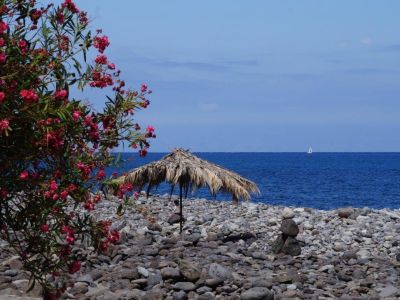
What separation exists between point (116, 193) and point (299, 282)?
890cm

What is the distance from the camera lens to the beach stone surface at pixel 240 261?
16656 millimetres

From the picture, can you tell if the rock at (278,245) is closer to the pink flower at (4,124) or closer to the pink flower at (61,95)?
the pink flower at (61,95)

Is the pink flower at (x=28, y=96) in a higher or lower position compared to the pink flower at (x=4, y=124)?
higher

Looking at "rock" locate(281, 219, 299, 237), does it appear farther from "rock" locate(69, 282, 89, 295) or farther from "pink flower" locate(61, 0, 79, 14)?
"pink flower" locate(61, 0, 79, 14)

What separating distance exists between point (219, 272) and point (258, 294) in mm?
1341

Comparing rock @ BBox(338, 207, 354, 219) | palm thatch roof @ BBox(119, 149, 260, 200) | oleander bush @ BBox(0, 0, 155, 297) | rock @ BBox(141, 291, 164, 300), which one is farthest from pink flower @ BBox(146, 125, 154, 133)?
rock @ BBox(338, 207, 354, 219)

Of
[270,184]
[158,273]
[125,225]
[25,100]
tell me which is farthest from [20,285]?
[270,184]

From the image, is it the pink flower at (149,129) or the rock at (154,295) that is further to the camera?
the rock at (154,295)

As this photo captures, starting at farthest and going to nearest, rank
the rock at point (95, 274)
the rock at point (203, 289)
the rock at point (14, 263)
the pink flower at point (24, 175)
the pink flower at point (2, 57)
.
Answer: the rock at point (14, 263), the rock at point (95, 274), the rock at point (203, 289), the pink flower at point (24, 175), the pink flower at point (2, 57)

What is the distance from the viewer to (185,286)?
54.0ft

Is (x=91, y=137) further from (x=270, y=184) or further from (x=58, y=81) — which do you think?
(x=270, y=184)

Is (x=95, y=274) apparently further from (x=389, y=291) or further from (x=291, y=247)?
(x=389, y=291)

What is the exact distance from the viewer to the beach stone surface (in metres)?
16.7

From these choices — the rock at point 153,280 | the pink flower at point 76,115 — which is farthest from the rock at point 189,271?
the pink flower at point 76,115
